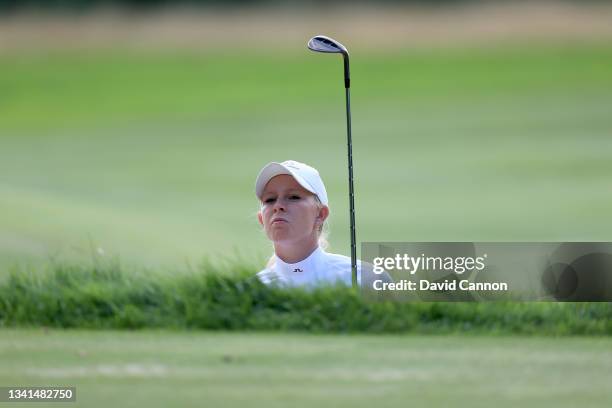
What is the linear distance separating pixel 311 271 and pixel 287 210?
273 mm

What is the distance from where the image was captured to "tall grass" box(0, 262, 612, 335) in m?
4.90

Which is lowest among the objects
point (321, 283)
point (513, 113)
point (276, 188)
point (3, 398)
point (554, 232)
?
point (3, 398)

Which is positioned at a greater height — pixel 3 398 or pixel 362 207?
pixel 362 207

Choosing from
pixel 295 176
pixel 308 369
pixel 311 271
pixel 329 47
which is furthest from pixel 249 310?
pixel 329 47

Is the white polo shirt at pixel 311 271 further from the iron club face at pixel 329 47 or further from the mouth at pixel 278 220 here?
the iron club face at pixel 329 47

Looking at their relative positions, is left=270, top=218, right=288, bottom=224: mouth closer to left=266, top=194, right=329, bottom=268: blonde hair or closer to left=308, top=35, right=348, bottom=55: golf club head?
left=266, top=194, right=329, bottom=268: blonde hair

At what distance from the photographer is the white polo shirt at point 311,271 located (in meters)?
5.18

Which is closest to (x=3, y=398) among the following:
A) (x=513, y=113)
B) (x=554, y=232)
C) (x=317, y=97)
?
(x=554, y=232)

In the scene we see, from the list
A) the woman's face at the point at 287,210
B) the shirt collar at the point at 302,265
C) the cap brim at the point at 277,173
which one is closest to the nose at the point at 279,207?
Answer: the woman's face at the point at 287,210

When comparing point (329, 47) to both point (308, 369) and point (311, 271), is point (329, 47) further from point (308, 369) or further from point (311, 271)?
point (308, 369)

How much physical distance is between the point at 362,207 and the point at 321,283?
892cm

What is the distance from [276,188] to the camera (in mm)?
5250

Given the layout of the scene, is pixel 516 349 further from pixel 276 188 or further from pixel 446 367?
pixel 276 188

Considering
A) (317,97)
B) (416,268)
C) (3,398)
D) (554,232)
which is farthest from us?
(317,97)
